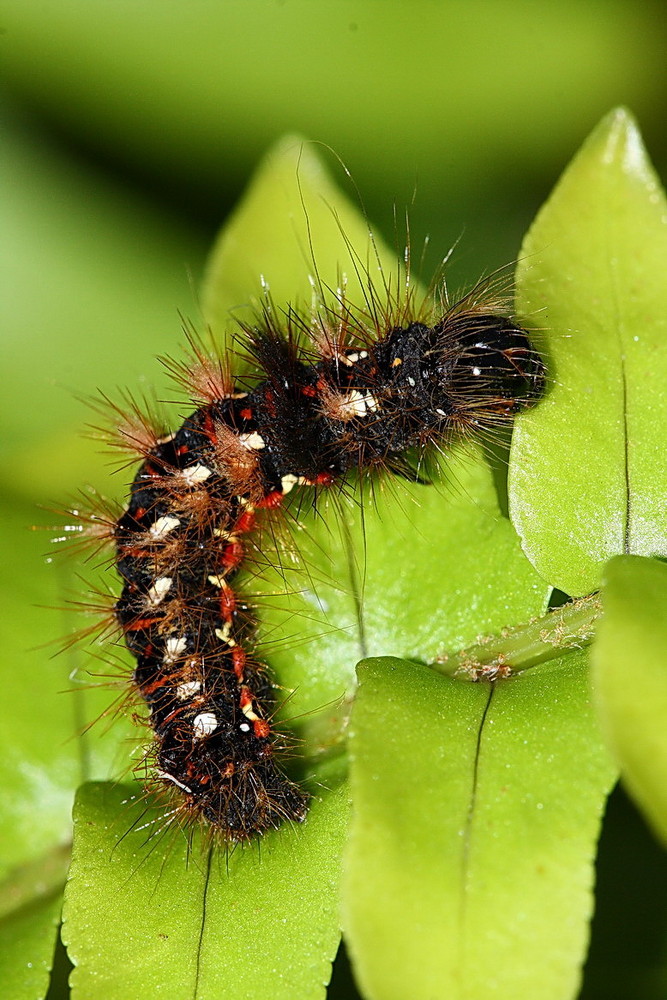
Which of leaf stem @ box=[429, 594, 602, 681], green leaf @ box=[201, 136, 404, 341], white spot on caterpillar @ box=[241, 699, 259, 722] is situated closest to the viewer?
leaf stem @ box=[429, 594, 602, 681]

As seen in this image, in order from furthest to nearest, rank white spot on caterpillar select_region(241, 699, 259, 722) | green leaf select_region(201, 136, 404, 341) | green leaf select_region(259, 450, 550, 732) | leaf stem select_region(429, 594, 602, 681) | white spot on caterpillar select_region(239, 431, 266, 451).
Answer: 1. green leaf select_region(201, 136, 404, 341)
2. white spot on caterpillar select_region(239, 431, 266, 451)
3. white spot on caterpillar select_region(241, 699, 259, 722)
4. green leaf select_region(259, 450, 550, 732)
5. leaf stem select_region(429, 594, 602, 681)

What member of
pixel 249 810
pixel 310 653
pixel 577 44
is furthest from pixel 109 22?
pixel 249 810

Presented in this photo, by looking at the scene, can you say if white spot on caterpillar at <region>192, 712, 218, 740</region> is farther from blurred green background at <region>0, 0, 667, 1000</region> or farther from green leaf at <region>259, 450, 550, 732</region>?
blurred green background at <region>0, 0, 667, 1000</region>

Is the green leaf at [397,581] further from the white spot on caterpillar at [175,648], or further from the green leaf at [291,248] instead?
the green leaf at [291,248]

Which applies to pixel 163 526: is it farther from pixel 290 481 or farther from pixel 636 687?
pixel 636 687

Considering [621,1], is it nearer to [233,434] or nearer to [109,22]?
[109,22]

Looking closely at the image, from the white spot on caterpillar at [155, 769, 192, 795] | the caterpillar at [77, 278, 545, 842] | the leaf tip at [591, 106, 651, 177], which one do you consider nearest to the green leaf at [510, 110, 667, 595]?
the leaf tip at [591, 106, 651, 177]

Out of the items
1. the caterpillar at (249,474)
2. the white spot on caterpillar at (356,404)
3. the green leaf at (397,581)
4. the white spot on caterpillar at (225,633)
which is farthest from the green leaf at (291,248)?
the white spot on caterpillar at (225,633)

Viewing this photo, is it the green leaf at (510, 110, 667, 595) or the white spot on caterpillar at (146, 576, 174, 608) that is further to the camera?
the white spot on caterpillar at (146, 576, 174, 608)
